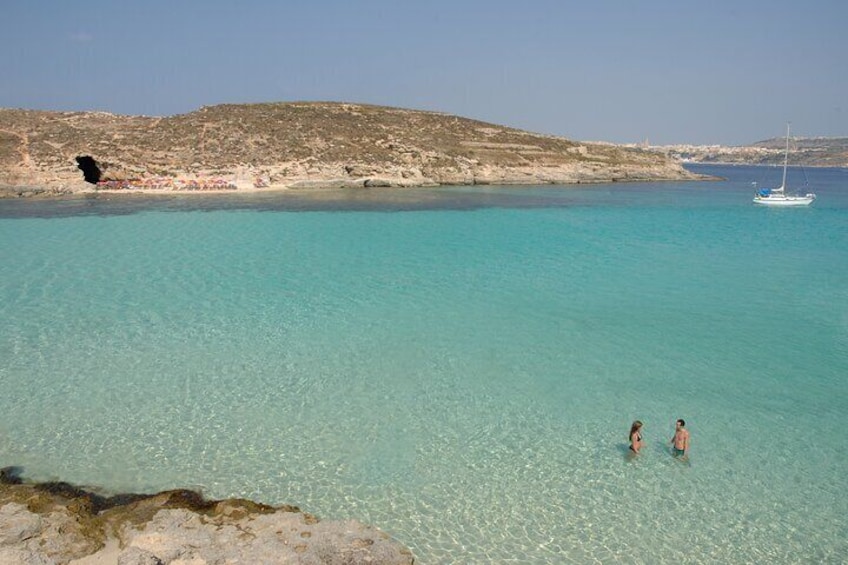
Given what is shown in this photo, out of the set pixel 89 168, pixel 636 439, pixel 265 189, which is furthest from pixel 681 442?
pixel 89 168

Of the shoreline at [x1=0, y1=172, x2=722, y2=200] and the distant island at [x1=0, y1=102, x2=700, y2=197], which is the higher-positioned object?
the distant island at [x1=0, y1=102, x2=700, y2=197]

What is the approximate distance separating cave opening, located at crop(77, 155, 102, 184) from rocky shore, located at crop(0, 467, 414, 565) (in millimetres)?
49084

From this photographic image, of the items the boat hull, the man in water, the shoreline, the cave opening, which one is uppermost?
the cave opening

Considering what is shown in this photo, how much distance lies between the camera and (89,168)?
51.0 meters

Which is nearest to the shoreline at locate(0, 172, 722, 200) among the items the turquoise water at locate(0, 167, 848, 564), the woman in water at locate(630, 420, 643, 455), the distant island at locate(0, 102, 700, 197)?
the distant island at locate(0, 102, 700, 197)

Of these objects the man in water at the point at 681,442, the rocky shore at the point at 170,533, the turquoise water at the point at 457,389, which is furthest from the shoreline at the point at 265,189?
the man in water at the point at 681,442

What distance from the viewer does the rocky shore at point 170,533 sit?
6719 mm

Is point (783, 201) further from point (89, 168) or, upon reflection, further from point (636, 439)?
point (89, 168)

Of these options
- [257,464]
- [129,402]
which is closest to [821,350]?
[257,464]

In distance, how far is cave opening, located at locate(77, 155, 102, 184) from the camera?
4972 cm

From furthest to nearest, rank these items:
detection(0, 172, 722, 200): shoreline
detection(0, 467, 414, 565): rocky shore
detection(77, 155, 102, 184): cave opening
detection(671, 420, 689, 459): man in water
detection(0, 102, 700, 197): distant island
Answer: detection(77, 155, 102, 184): cave opening → detection(0, 102, 700, 197): distant island → detection(0, 172, 722, 200): shoreline → detection(671, 420, 689, 459): man in water → detection(0, 467, 414, 565): rocky shore

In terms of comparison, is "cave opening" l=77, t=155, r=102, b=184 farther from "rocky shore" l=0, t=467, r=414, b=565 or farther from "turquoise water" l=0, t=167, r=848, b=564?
"rocky shore" l=0, t=467, r=414, b=565

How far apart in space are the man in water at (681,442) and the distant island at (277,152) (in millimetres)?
47246

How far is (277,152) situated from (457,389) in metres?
50.7
